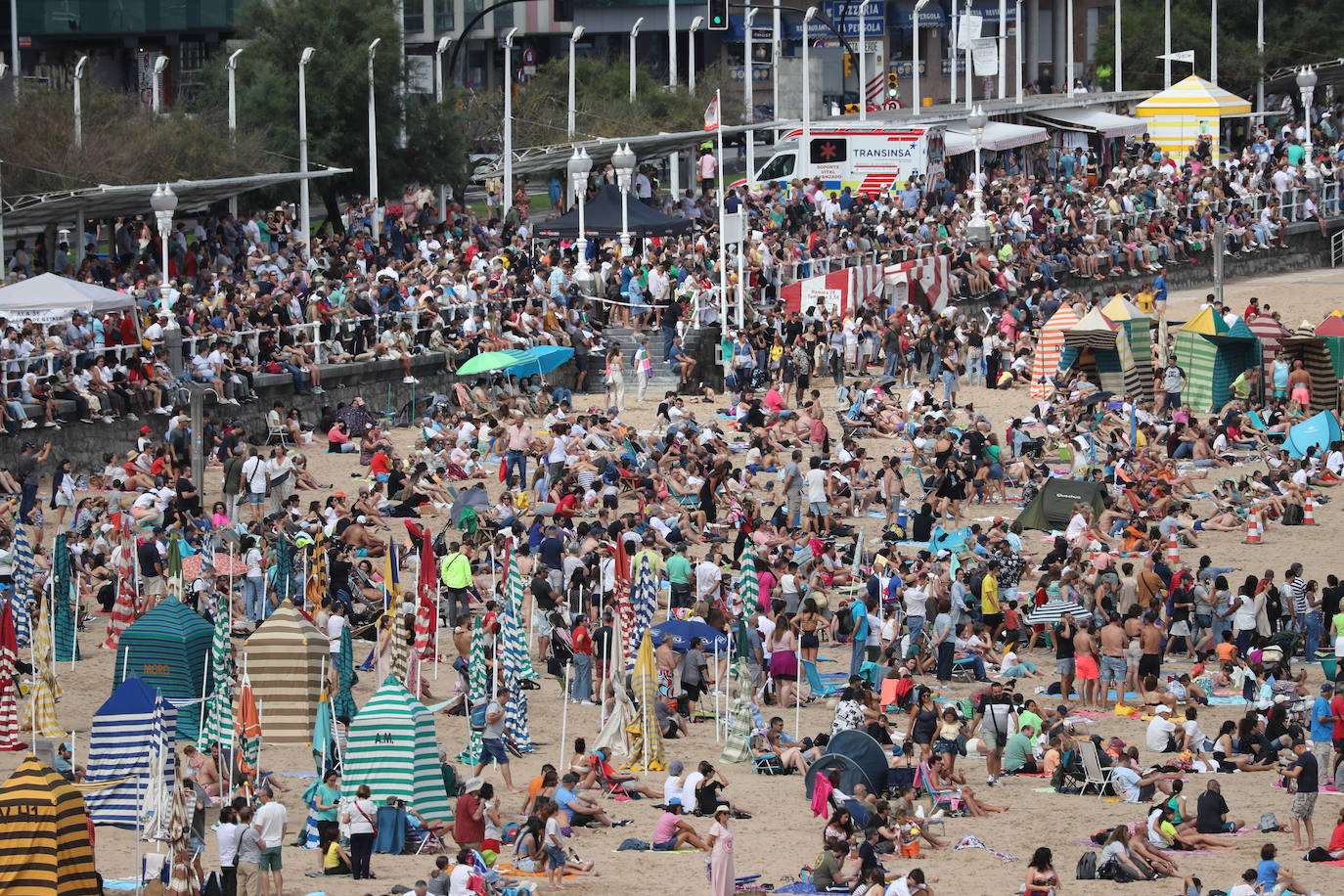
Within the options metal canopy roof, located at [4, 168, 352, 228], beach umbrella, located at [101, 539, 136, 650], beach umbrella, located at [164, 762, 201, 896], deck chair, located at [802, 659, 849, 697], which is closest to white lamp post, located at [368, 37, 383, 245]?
metal canopy roof, located at [4, 168, 352, 228]

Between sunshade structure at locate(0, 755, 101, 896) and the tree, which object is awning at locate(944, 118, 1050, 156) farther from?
sunshade structure at locate(0, 755, 101, 896)

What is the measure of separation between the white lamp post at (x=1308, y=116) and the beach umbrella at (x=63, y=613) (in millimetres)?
34844

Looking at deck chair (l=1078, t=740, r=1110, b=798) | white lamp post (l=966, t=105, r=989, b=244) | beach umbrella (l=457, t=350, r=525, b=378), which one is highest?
white lamp post (l=966, t=105, r=989, b=244)

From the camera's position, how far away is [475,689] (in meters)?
19.3

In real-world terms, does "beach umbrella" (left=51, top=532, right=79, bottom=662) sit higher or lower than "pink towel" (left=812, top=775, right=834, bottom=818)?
higher

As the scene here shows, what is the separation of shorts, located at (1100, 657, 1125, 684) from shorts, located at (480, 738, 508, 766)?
20.8ft

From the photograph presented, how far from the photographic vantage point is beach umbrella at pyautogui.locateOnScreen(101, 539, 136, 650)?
21891mm

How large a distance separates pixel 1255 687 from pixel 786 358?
1466 cm

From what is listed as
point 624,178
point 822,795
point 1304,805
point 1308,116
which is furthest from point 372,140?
point 1304,805

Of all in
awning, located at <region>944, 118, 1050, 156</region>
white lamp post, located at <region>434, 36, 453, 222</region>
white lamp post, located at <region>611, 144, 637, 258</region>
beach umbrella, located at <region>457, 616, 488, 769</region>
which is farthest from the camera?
awning, located at <region>944, 118, 1050, 156</region>

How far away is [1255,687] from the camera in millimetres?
20922

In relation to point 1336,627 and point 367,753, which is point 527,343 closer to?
point 1336,627

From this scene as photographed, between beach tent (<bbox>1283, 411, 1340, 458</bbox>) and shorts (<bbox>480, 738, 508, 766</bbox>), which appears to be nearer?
shorts (<bbox>480, 738, 508, 766</bbox>)

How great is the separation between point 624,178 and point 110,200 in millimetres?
8777
